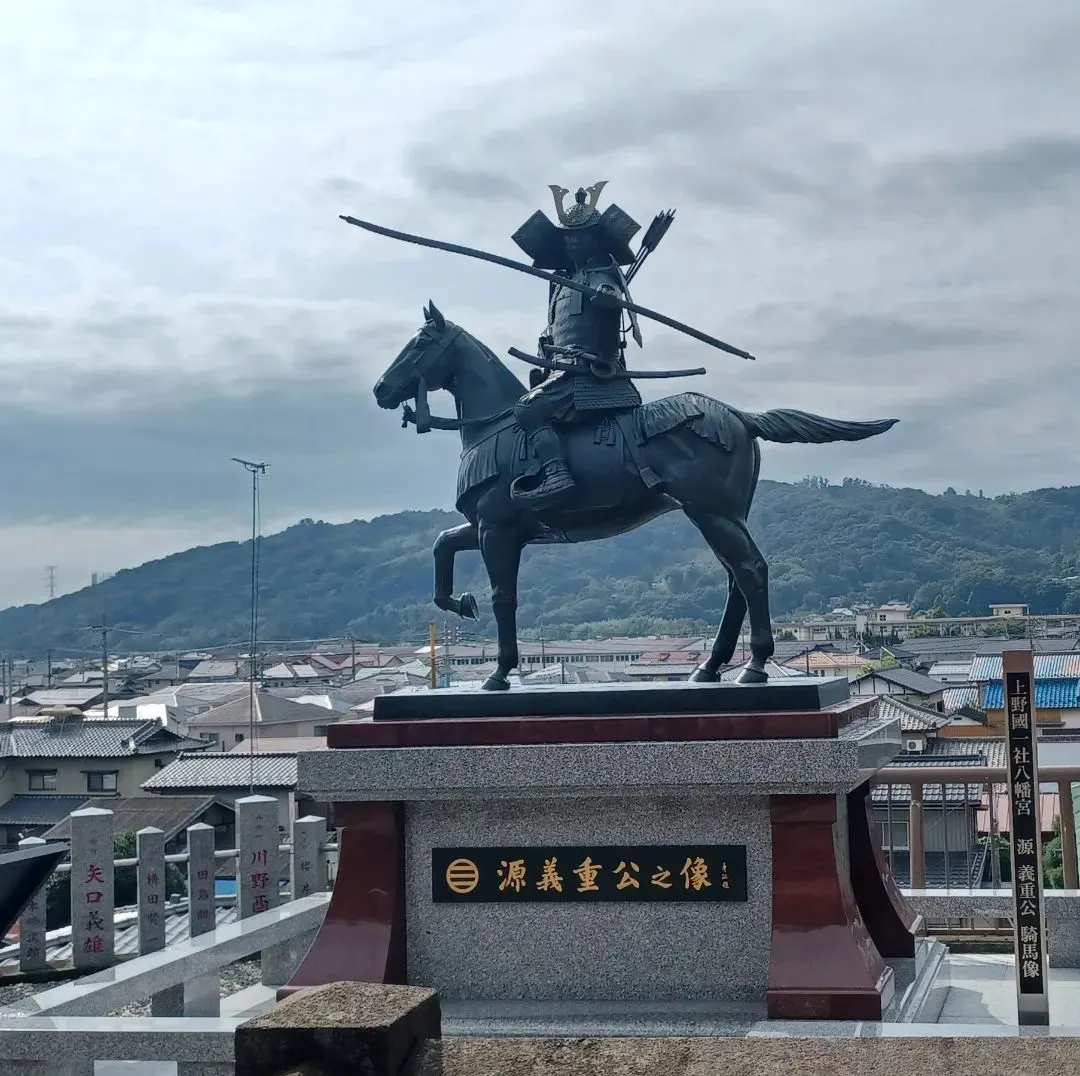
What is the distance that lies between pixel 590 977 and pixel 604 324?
3040 millimetres

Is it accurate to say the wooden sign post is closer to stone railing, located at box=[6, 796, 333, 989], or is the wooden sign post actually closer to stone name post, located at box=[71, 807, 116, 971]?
stone railing, located at box=[6, 796, 333, 989]

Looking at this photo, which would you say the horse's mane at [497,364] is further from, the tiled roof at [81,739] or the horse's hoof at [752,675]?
the tiled roof at [81,739]

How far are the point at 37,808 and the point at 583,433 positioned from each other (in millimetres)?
27834

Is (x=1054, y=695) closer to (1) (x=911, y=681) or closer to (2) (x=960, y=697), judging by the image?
(1) (x=911, y=681)

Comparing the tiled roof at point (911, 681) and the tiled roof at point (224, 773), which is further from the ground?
the tiled roof at point (911, 681)

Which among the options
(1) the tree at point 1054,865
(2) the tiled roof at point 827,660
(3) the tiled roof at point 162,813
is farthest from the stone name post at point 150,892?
(2) the tiled roof at point 827,660

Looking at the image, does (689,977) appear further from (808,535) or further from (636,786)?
(808,535)

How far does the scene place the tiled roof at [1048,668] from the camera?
35.8 m

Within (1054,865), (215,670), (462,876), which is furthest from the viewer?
(215,670)

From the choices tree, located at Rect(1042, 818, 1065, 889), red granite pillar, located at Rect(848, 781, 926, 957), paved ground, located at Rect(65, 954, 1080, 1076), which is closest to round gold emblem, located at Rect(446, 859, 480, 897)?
paved ground, located at Rect(65, 954, 1080, 1076)

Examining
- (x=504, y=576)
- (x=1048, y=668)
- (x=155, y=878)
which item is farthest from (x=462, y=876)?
(x=1048, y=668)

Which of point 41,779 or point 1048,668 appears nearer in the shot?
point 41,779

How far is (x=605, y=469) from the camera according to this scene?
6227mm

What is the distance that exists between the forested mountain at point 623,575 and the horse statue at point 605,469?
68.6 m
